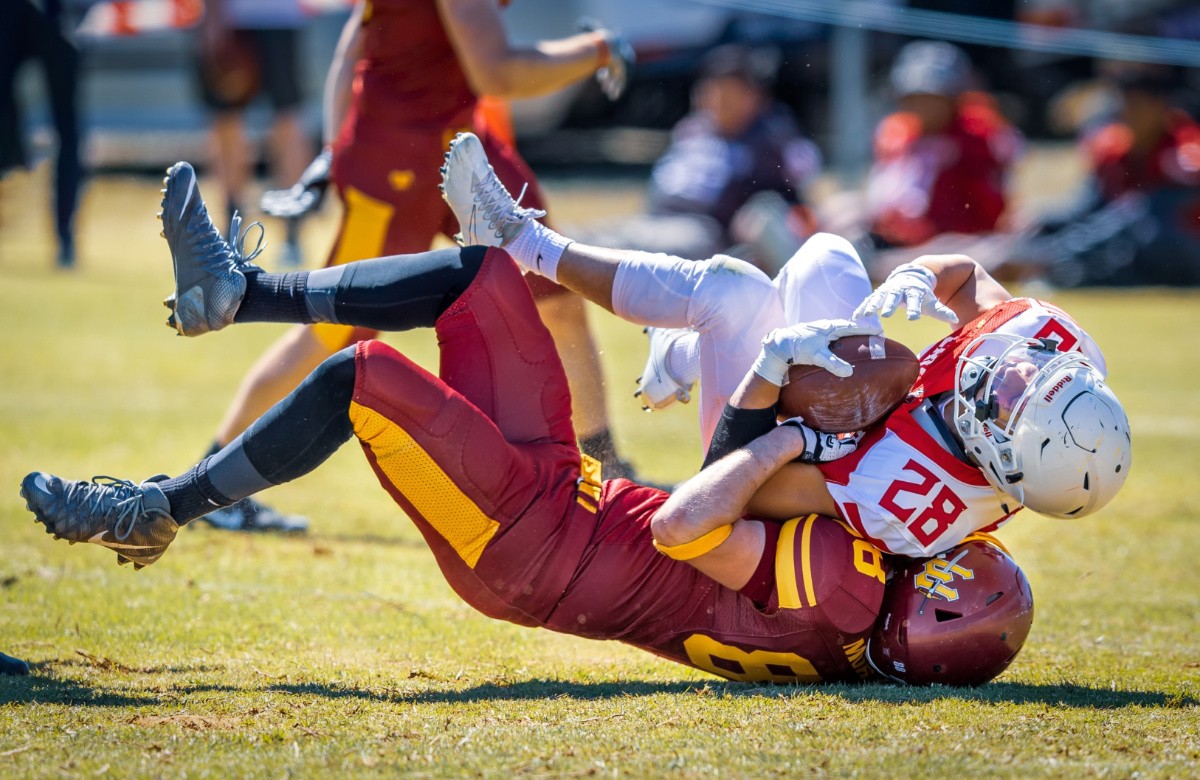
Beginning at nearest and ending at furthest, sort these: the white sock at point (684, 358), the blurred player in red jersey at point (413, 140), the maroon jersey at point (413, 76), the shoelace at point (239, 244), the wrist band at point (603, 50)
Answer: the shoelace at point (239, 244) < the white sock at point (684, 358) < the blurred player in red jersey at point (413, 140) < the maroon jersey at point (413, 76) < the wrist band at point (603, 50)

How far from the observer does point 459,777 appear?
2580mm

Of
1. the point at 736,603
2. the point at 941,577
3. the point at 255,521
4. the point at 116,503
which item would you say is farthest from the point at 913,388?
the point at 255,521

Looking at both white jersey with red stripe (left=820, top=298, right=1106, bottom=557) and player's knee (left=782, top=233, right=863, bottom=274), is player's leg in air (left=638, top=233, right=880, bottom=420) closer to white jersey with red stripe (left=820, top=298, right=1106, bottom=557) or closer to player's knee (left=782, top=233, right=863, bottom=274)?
player's knee (left=782, top=233, right=863, bottom=274)

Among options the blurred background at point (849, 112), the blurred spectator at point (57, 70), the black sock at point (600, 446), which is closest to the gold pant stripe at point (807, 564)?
the black sock at point (600, 446)

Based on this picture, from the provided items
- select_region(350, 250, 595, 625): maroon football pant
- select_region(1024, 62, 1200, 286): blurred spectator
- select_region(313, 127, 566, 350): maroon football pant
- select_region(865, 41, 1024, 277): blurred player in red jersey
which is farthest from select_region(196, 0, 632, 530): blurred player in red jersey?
select_region(1024, 62, 1200, 286): blurred spectator

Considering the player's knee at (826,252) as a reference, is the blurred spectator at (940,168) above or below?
above

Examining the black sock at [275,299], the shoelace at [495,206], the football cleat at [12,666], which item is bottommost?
Result: the football cleat at [12,666]

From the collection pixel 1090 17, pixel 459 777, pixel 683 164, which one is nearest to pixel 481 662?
pixel 459 777

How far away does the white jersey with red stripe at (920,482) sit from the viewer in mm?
3277

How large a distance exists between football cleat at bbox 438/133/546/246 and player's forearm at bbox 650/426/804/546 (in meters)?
0.91

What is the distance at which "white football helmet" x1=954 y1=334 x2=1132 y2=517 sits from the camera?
10.2 feet

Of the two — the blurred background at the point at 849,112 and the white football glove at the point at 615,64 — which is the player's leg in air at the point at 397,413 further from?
the blurred background at the point at 849,112

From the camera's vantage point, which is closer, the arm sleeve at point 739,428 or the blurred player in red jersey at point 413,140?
the arm sleeve at point 739,428

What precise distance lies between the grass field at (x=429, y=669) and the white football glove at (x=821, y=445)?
539mm
